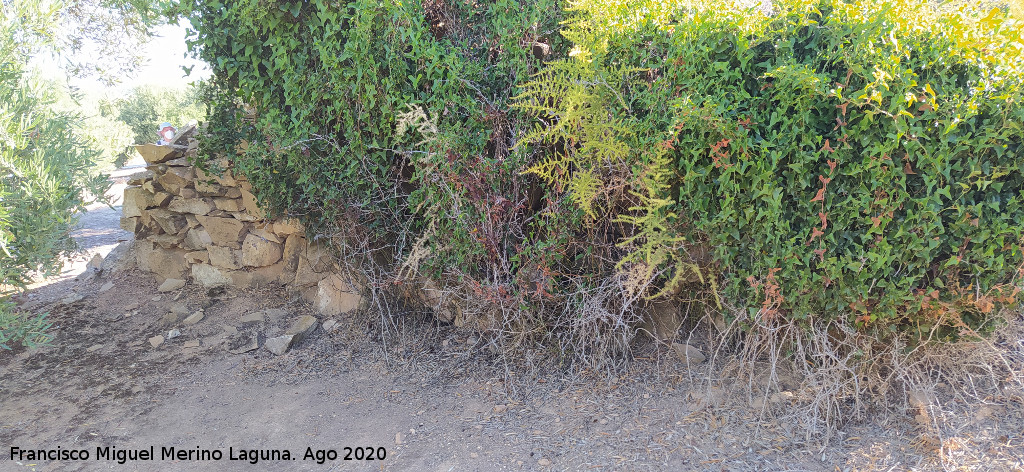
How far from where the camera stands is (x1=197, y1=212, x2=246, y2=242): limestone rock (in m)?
5.06

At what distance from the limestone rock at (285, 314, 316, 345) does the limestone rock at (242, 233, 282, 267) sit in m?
0.73

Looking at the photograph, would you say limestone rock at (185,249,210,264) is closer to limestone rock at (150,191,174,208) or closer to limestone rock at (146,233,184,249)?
limestone rock at (146,233,184,249)

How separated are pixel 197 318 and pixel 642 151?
3693 mm

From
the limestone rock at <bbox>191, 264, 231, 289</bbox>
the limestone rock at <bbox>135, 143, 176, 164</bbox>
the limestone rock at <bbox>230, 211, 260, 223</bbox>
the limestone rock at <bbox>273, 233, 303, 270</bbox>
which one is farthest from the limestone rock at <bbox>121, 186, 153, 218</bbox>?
the limestone rock at <bbox>273, 233, 303, 270</bbox>

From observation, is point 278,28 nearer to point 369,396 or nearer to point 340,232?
point 340,232

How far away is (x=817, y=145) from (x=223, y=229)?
443 centimetres

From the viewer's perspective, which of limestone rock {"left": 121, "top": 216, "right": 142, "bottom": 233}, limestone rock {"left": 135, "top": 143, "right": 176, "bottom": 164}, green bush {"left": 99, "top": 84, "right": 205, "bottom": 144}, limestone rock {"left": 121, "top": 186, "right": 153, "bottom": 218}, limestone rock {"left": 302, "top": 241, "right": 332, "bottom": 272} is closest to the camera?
limestone rock {"left": 302, "top": 241, "right": 332, "bottom": 272}

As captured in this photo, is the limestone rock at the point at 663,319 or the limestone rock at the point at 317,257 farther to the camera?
the limestone rock at the point at 317,257

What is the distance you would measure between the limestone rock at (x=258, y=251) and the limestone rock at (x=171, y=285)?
707 millimetres

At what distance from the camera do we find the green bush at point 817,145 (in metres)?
2.38

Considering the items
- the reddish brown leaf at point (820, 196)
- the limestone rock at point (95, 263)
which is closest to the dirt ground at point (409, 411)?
the reddish brown leaf at point (820, 196)

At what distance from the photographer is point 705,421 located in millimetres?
2973

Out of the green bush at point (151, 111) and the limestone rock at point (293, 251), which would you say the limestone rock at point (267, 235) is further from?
the green bush at point (151, 111)

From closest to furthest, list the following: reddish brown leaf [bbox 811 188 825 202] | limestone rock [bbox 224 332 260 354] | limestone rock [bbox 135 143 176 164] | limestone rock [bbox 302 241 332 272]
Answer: reddish brown leaf [bbox 811 188 825 202] < limestone rock [bbox 224 332 260 354] < limestone rock [bbox 302 241 332 272] < limestone rock [bbox 135 143 176 164]
